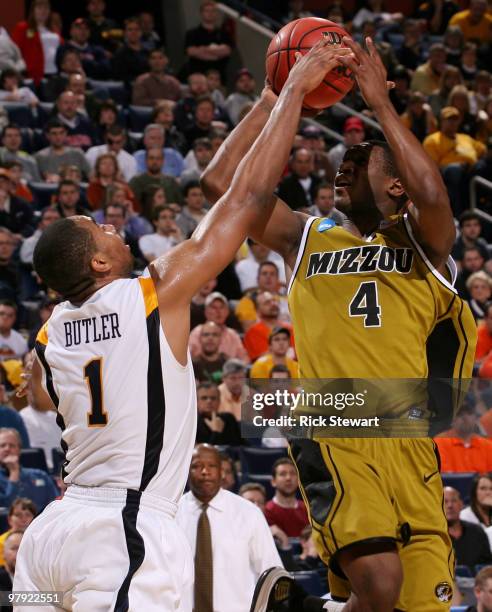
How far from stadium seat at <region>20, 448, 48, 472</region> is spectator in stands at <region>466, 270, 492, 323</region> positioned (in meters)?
4.78

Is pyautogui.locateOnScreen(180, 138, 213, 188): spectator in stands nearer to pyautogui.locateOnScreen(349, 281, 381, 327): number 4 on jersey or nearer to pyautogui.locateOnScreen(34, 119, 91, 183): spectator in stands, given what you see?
pyautogui.locateOnScreen(34, 119, 91, 183): spectator in stands

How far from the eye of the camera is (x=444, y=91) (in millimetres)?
15023

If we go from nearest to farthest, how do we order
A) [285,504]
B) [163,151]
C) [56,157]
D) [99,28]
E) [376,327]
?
[376,327] → [285,504] → [56,157] → [163,151] → [99,28]

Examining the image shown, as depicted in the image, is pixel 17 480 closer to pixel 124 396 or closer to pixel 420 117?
pixel 124 396

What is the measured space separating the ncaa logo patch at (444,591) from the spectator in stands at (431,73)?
11.7 m

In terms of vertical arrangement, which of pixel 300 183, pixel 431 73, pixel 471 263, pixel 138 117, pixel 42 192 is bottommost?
pixel 471 263

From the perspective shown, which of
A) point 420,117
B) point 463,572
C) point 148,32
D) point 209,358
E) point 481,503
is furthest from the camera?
point 148,32

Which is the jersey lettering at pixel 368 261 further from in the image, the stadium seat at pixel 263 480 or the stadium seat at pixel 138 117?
the stadium seat at pixel 138 117

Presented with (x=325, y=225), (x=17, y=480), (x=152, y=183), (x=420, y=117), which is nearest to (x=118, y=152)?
(x=152, y=183)

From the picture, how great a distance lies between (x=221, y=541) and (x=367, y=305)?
3.12 meters

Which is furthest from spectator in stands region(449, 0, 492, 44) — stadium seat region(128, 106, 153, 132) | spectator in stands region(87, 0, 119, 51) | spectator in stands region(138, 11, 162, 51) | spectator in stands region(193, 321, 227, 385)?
spectator in stands region(193, 321, 227, 385)

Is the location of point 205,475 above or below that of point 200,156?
below

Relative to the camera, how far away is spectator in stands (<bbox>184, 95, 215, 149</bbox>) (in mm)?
13688

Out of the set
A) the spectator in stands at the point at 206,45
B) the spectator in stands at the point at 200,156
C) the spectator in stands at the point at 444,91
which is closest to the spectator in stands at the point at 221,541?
the spectator in stands at the point at 200,156
